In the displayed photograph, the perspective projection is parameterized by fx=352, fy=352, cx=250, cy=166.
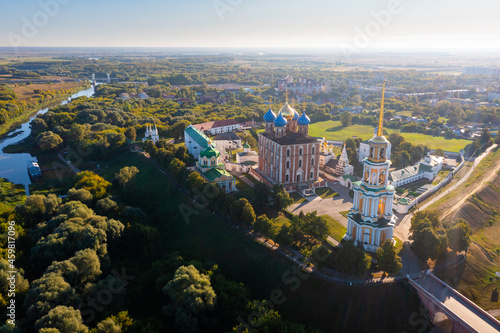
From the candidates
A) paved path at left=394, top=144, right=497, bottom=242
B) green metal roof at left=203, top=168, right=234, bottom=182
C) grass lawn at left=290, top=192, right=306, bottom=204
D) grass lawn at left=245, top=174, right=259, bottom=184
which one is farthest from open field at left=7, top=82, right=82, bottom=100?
paved path at left=394, top=144, right=497, bottom=242

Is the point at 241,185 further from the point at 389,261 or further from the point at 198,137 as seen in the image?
the point at 389,261

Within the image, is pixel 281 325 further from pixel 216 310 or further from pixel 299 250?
pixel 299 250

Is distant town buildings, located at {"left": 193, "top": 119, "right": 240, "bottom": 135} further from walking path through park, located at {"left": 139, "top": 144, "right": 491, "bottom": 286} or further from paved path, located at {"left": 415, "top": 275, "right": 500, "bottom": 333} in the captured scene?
paved path, located at {"left": 415, "top": 275, "right": 500, "bottom": 333}

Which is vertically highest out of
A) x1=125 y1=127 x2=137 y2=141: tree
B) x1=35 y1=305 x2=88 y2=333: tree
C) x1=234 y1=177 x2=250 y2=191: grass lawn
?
x1=125 y1=127 x2=137 y2=141: tree

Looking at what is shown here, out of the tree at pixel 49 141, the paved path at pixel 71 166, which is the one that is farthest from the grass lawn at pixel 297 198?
the tree at pixel 49 141

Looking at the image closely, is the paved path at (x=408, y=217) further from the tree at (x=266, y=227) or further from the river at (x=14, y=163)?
the river at (x=14, y=163)

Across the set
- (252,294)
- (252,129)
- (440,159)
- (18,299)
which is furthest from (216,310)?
(252,129)

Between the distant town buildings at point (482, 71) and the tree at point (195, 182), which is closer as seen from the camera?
the tree at point (195, 182)
